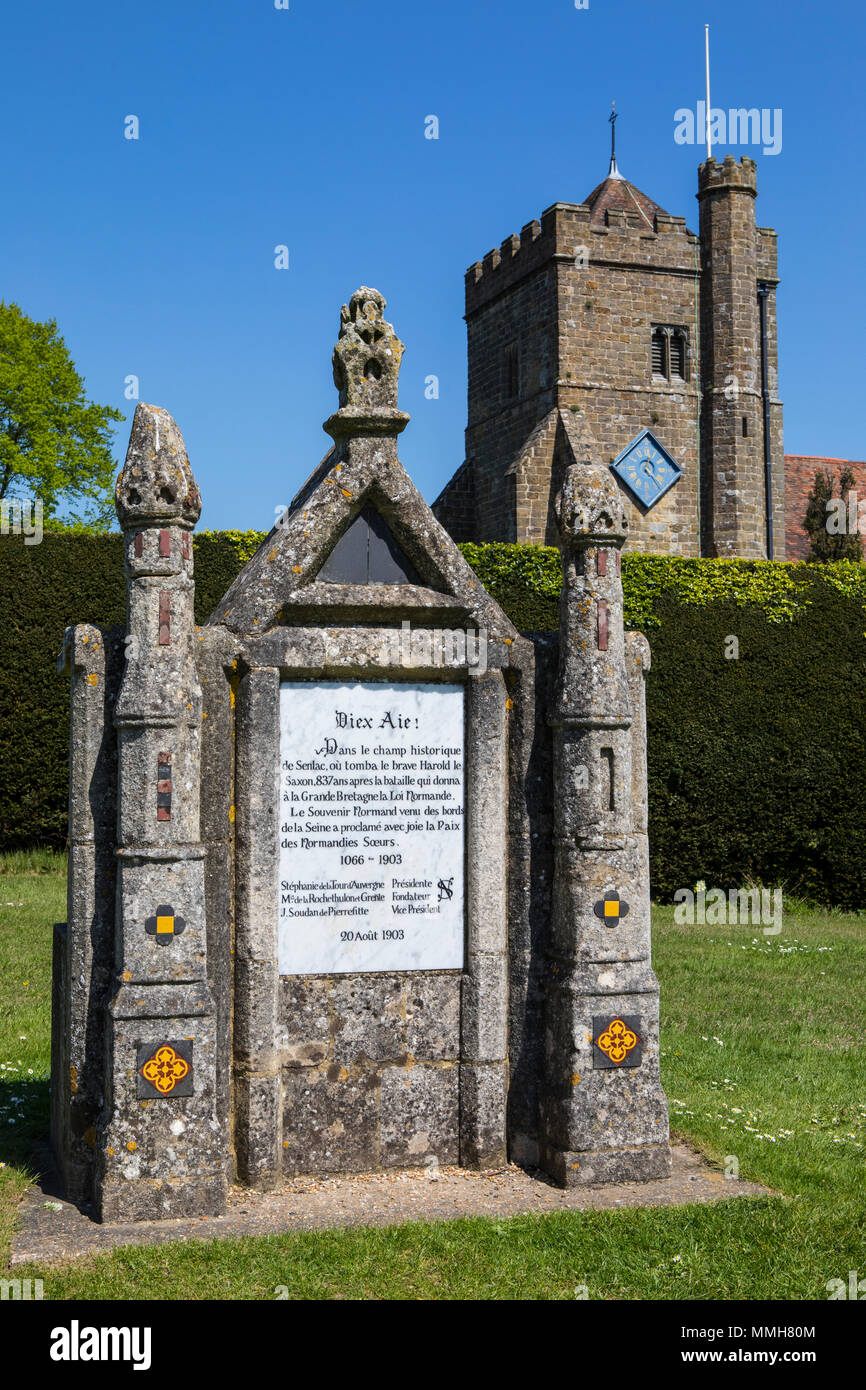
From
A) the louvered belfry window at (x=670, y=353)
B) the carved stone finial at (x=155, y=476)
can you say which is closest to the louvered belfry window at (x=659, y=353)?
the louvered belfry window at (x=670, y=353)

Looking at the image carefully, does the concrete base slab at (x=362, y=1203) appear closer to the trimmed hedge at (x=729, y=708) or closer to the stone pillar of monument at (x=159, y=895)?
the stone pillar of monument at (x=159, y=895)

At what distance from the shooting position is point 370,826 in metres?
5.37

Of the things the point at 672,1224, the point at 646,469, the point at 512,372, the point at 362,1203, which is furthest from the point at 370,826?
the point at 512,372

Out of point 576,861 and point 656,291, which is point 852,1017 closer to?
point 576,861

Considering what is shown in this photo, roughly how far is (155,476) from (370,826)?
171 cm

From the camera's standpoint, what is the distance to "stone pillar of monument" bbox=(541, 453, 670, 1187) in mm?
5250

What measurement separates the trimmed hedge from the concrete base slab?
28.5 ft

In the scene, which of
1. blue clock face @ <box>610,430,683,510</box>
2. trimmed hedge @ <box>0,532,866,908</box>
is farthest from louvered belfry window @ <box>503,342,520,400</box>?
trimmed hedge @ <box>0,532,866,908</box>

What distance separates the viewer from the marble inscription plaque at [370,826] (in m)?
5.26

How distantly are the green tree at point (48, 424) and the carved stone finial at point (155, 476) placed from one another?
23.4m

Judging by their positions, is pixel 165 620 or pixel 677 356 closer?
pixel 165 620

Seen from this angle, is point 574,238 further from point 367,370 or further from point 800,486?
point 367,370

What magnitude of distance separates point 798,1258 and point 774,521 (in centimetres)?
2461
